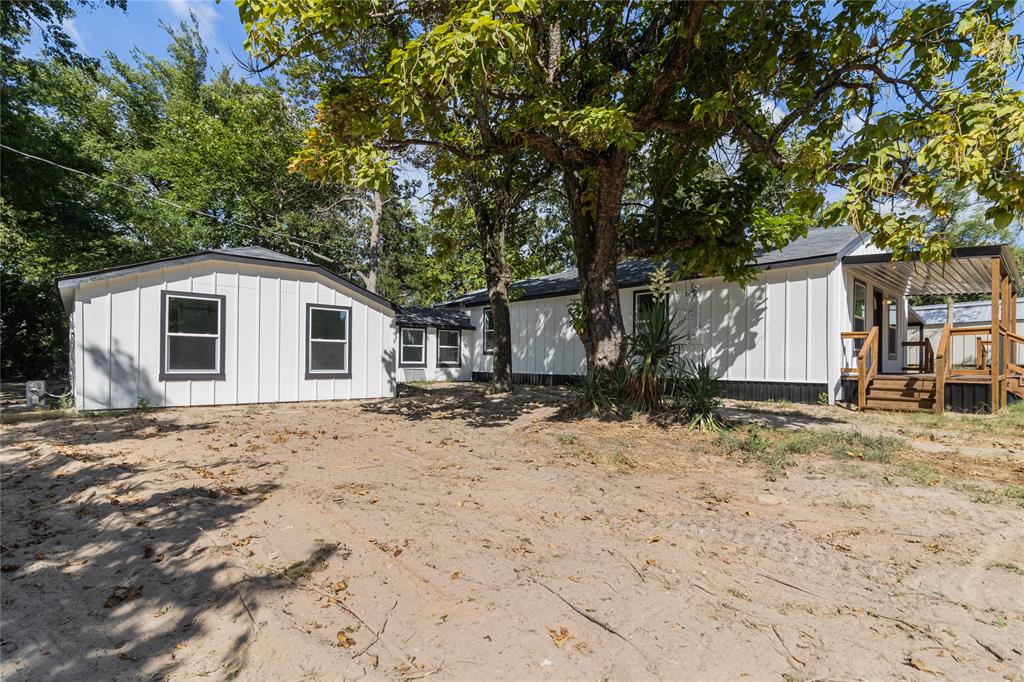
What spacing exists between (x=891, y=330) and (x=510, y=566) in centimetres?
1620

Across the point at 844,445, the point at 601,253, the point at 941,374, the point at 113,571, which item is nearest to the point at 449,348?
the point at 601,253

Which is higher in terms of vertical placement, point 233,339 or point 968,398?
point 233,339

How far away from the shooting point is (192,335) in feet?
31.0

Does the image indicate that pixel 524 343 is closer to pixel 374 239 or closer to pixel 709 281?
pixel 709 281

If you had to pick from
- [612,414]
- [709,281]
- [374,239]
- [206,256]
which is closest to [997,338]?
[709,281]

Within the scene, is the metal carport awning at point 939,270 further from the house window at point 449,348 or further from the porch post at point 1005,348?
the house window at point 449,348

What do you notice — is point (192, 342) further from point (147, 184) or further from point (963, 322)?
point (963, 322)

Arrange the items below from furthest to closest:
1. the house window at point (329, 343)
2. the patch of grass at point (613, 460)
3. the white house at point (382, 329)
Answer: the house window at point (329, 343) < the white house at point (382, 329) < the patch of grass at point (613, 460)

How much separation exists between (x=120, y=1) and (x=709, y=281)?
15.4 metres

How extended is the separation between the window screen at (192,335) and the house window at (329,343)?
1846mm

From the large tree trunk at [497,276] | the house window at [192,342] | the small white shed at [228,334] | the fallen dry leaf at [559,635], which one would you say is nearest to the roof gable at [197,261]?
the small white shed at [228,334]

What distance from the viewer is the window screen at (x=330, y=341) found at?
1133 centimetres

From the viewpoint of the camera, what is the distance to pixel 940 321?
2178 centimetres

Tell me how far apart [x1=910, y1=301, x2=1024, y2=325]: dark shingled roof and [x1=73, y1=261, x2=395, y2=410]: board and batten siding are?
72.0ft
